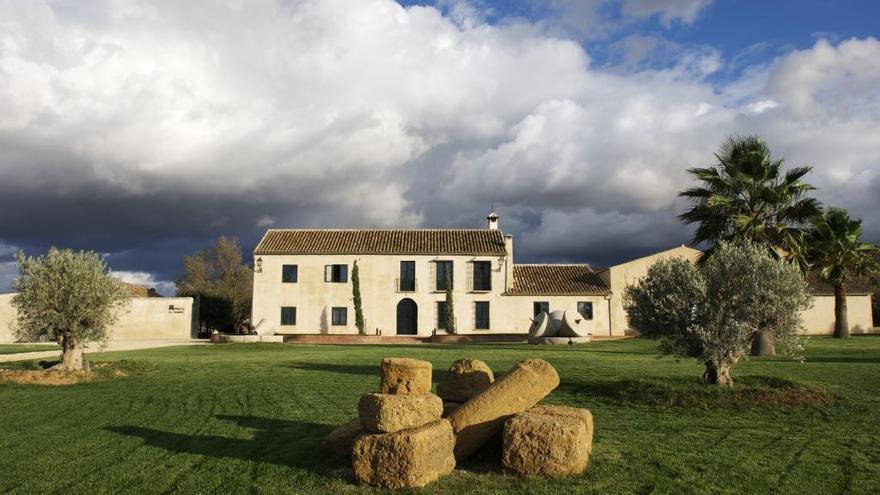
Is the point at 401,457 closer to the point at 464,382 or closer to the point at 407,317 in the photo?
the point at 464,382

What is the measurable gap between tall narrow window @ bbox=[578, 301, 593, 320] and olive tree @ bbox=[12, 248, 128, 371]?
30353 millimetres

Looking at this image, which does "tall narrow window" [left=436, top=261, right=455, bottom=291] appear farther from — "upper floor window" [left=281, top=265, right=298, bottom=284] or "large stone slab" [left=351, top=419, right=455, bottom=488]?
"large stone slab" [left=351, top=419, right=455, bottom=488]

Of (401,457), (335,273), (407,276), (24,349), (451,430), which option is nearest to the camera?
(401,457)

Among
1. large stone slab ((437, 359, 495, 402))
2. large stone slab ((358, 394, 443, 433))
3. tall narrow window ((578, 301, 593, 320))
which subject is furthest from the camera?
tall narrow window ((578, 301, 593, 320))

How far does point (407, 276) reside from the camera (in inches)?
1682

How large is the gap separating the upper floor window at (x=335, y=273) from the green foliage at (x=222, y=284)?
502 inches

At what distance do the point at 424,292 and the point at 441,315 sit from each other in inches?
76.0

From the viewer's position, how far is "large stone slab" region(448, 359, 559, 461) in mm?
7270

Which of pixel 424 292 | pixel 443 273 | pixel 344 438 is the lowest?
pixel 344 438

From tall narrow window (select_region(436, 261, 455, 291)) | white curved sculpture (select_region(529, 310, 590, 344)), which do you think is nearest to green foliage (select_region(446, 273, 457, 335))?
tall narrow window (select_region(436, 261, 455, 291))

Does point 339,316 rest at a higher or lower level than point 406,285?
lower

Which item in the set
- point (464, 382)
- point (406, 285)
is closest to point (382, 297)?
point (406, 285)

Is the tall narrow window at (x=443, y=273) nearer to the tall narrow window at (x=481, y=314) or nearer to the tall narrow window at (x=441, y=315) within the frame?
the tall narrow window at (x=441, y=315)

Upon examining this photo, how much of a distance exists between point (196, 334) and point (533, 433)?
1732 inches
